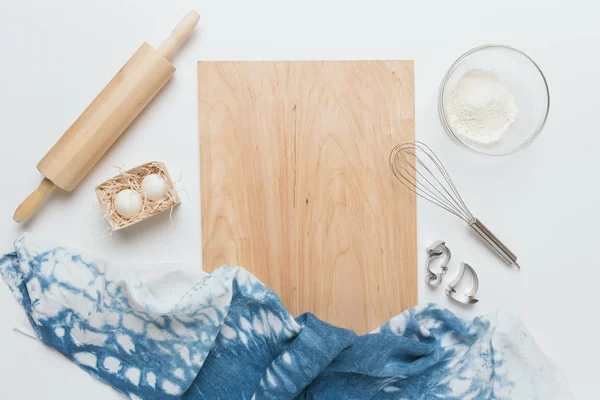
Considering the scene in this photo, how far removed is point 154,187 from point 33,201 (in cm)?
21

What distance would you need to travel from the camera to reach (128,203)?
2.61 ft

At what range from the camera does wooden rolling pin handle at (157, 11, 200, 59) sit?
84cm

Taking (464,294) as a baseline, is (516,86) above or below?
above

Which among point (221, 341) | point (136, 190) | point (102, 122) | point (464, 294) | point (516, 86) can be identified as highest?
point (516, 86)

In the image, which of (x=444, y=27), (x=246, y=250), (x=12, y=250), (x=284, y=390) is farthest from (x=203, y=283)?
(x=444, y=27)

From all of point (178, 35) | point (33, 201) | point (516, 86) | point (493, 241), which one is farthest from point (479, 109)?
point (33, 201)

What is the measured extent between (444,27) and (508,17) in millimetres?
115

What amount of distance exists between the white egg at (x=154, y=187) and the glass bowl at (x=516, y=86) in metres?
0.50

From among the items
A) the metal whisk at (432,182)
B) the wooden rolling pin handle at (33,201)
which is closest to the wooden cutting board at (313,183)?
the metal whisk at (432,182)

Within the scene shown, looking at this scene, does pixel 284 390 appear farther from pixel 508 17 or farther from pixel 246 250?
pixel 508 17

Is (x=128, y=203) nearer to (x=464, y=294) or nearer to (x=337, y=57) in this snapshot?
(x=337, y=57)

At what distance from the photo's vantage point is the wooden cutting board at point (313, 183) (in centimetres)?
86

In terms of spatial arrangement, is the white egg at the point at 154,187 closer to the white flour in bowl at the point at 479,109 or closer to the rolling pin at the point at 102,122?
the rolling pin at the point at 102,122

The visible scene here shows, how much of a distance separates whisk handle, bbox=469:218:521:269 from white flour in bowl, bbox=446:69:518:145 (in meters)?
0.14
